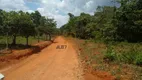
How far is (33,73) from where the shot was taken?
544 inches

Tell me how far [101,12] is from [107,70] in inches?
1458

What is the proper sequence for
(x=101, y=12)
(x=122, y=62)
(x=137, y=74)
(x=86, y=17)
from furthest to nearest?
(x=86, y=17), (x=101, y=12), (x=122, y=62), (x=137, y=74)

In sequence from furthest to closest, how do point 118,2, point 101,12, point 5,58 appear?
1. point 101,12
2. point 118,2
3. point 5,58

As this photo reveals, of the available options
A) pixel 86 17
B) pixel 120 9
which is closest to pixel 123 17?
pixel 120 9

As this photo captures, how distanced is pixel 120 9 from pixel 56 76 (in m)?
21.7

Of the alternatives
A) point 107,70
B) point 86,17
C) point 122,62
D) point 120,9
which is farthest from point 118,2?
point 86,17

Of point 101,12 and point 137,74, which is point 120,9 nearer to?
point 101,12

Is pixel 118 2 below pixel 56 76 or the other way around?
the other way around

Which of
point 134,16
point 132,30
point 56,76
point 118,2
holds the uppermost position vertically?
point 118,2

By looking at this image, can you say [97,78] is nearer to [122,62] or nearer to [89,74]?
[89,74]

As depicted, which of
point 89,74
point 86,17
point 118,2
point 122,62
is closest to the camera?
point 89,74

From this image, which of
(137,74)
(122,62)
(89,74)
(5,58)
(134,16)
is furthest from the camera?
(134,16)

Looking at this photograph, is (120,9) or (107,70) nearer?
(107,70)

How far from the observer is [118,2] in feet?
110
